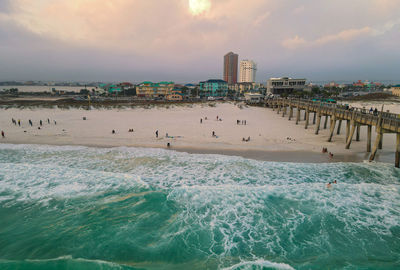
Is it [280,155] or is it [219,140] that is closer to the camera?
[280,155]

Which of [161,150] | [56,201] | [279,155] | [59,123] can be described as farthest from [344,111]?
[59,123]

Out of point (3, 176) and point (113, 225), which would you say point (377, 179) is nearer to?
point (113, 225)

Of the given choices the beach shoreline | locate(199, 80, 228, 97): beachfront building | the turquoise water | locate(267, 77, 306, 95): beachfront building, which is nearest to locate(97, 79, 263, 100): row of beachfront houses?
locate(199, 80, 228, 97): beachfront building

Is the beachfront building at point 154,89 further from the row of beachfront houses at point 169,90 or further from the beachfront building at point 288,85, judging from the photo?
the beachfront building at point 288,85

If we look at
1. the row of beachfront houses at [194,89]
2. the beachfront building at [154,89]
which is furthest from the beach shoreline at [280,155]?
the beachfront building at [154,89]

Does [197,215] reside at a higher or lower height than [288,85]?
lower

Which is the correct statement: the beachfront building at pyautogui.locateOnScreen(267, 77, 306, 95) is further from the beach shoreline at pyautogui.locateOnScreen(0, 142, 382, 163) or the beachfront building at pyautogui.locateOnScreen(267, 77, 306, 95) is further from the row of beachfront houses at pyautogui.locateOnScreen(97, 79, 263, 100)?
the beach shoreline at pyautogui.locateOnScreen(0, 142, 382, 163)

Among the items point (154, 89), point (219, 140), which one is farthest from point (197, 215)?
point (154, 89)

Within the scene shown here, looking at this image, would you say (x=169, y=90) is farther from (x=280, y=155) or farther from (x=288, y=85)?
(x=280, y=155)
